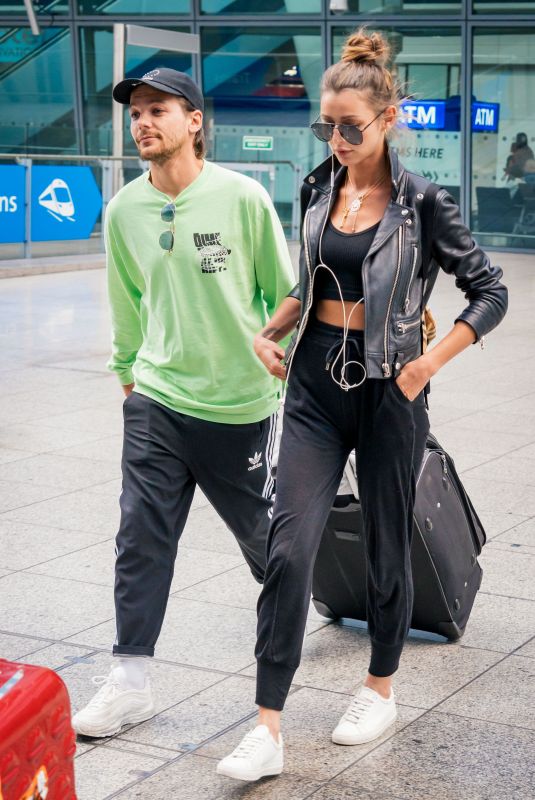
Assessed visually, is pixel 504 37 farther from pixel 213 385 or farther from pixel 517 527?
pixel 213 385

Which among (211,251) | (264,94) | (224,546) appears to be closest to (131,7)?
(264,94)

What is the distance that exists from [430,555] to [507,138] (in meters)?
19.6

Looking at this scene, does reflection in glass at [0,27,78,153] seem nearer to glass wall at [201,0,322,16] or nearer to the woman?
glass wall at [201,0,322,16]

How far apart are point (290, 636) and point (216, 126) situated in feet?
72.9

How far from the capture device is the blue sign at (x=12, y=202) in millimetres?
16953

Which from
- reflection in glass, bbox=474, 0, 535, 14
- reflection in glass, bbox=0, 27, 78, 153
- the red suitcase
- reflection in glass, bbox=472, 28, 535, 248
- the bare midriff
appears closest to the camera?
the red suitcase

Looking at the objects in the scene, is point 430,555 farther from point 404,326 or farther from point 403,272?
point 403,272

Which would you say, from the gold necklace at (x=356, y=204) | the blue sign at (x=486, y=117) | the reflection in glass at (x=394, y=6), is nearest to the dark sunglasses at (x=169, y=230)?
the gold necklace at (x=356, y=204)

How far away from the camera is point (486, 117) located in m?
22.5

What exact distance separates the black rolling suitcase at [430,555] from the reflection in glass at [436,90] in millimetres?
19304

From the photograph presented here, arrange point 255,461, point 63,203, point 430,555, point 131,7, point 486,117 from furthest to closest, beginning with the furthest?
point 131,7
point 486,117
point 63,203
point 430,555
point 255,461

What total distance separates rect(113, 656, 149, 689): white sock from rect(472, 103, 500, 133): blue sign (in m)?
20.3

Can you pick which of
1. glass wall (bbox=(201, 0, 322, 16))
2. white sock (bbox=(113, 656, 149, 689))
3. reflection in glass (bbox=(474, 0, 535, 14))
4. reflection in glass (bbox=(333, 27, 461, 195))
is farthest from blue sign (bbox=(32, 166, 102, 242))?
white sock (bbox=(113, 656, 149, 689))

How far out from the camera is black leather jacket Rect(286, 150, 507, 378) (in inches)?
121
